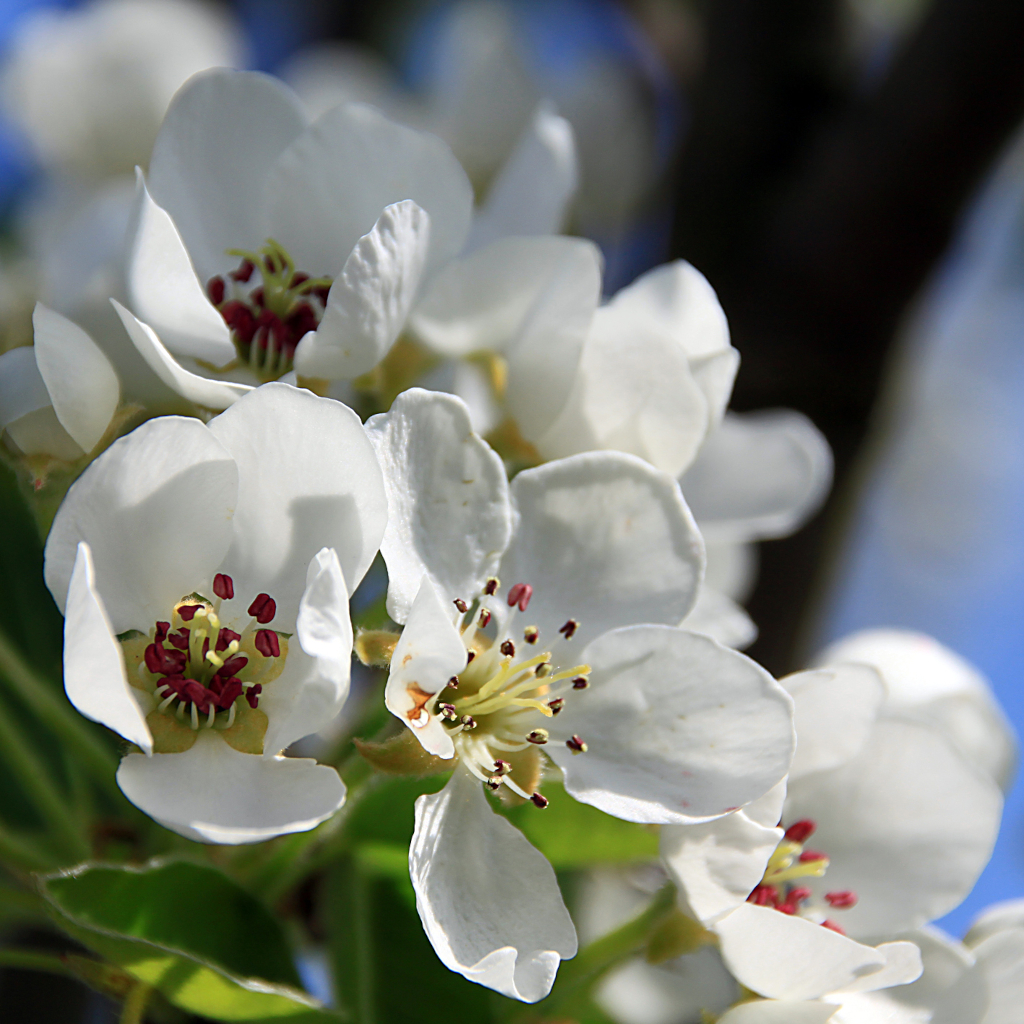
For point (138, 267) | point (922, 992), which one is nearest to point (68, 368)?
point (138, 267)

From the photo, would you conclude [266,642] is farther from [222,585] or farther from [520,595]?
[520,595]

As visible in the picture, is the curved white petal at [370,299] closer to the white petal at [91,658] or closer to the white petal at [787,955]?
the white petal at [91,658]

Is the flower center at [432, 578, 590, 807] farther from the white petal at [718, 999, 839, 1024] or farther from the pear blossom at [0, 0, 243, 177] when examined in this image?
the pear blossom at [0, 0, 243, 177]

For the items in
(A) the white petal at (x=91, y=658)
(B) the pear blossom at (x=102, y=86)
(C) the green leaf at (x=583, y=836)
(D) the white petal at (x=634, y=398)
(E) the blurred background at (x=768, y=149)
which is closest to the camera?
(A) the white petal at (x=91, y=658)

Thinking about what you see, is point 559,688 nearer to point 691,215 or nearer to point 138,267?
point 138,267

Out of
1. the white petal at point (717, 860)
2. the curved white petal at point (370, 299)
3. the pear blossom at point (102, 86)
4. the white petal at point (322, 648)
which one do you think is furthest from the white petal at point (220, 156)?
the pear blossom at point (102, 86)

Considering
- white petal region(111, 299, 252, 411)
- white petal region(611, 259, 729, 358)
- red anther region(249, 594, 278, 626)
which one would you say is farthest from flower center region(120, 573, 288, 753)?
white petal region(611, 259, 729, 358)

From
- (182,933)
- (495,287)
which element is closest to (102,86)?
(495,287)
